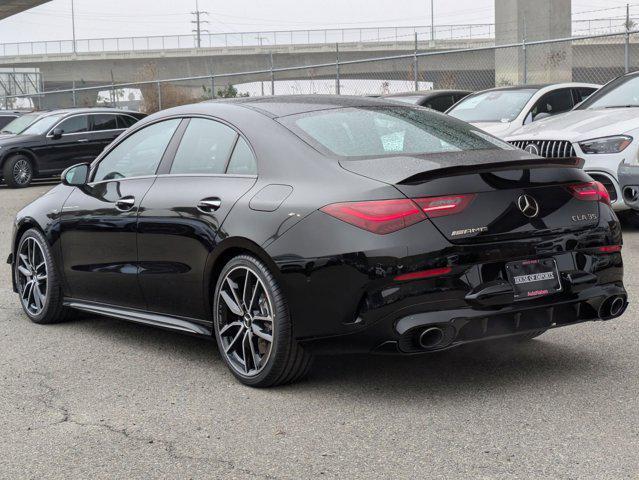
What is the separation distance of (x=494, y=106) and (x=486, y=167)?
972 cm

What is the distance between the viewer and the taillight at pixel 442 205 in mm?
4418

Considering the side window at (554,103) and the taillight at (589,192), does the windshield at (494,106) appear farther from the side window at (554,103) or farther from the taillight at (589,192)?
the taillight at (589,192)

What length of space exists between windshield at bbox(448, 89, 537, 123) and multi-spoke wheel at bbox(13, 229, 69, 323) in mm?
8141

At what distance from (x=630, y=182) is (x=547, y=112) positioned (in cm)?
446

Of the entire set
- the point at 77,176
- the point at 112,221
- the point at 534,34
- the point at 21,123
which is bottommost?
the point at 112,221

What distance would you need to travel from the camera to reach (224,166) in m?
5.32

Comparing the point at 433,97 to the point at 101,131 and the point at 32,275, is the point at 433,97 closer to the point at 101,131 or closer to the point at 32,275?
the point at 101,131

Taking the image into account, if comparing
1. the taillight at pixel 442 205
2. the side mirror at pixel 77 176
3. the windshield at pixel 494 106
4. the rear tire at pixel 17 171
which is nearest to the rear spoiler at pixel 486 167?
the taillight at pixel 442 205

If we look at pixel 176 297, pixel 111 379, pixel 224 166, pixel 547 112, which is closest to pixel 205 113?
pixel 224 166

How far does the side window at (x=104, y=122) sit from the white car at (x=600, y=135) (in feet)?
40.3

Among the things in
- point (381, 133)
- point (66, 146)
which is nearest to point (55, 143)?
point (66, 146)

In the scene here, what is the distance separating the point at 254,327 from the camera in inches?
194

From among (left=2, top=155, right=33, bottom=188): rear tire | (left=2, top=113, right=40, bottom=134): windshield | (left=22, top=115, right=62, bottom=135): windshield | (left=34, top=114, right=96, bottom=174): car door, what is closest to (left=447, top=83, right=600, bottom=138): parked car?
(left=34, top=114, right=96, bottom=174): car door

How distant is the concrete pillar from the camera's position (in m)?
42.6
